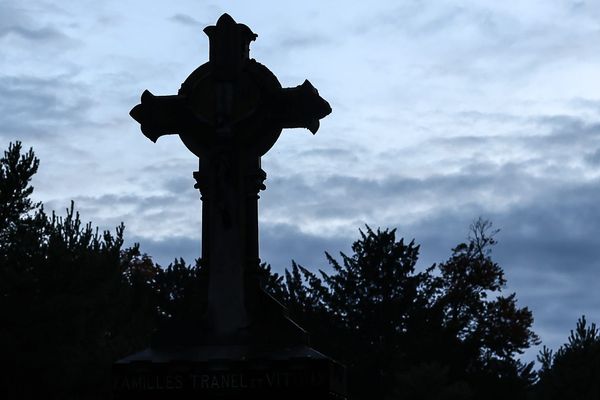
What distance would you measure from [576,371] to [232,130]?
2992 centimetres

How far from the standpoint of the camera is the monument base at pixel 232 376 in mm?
11391

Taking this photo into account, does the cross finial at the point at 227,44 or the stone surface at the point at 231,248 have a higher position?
the cross finial at the point at 227,44

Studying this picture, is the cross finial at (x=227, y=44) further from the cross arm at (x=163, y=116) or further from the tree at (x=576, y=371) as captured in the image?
the tree at (x=576, y=371)

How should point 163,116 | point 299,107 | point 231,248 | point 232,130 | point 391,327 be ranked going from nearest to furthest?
point 231,248, point 232,130, point 299,107, point 163,116, point 391,327

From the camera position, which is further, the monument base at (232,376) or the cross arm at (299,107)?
the cross arm at (299,107)

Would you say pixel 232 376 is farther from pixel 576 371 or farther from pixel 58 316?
pixel 576 371

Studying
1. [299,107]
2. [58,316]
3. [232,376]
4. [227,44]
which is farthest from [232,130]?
[58,316]

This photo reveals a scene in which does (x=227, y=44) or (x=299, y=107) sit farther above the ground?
(x=227, y=44)

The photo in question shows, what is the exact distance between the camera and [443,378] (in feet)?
152

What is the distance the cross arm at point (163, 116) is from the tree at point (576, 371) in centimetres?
2921

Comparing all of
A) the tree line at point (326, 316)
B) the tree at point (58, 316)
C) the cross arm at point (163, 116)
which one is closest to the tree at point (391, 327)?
the tree line at point (326, 316)

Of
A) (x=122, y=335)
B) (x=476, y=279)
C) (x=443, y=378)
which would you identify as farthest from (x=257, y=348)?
(x=476, y=279)

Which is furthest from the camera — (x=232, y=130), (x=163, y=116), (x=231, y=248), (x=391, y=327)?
(x=391, y=327)

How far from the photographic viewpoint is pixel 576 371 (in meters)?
39.9
